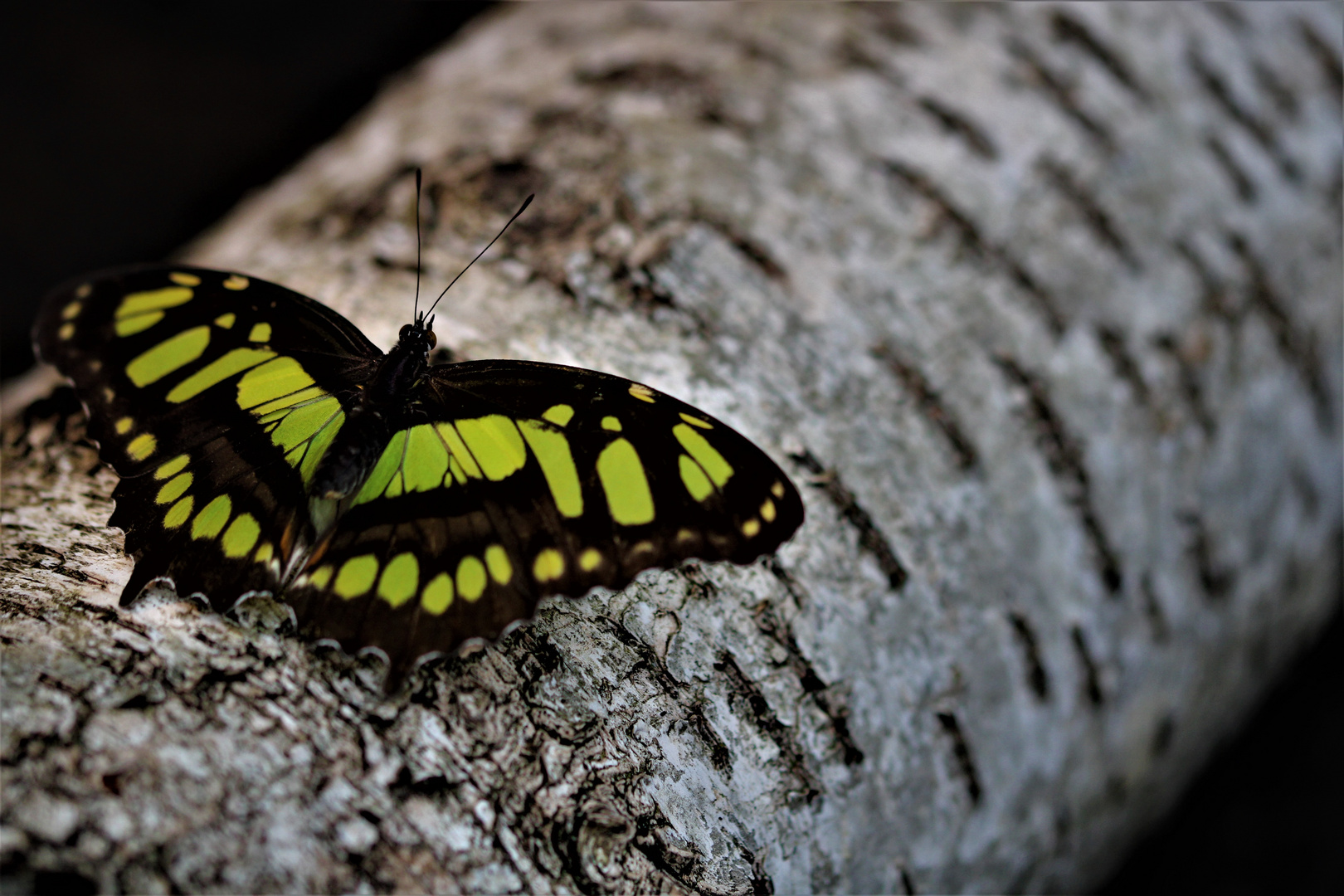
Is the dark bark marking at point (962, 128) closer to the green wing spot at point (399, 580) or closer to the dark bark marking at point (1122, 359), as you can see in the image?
the dark bark marking at point (1122, 359)

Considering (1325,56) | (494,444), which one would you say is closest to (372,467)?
(494,444)

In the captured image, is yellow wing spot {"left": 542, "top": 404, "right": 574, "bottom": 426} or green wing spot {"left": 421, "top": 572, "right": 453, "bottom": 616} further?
yellow wing spot {"left": 542, "top": 404, "right": 574, "bottom": 426}

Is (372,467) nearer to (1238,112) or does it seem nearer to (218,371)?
(218,371)

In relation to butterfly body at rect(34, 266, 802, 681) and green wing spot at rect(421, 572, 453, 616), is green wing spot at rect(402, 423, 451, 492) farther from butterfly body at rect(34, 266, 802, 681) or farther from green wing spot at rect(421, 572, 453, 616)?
green wing spot at rect(421, 572, 453, 616)

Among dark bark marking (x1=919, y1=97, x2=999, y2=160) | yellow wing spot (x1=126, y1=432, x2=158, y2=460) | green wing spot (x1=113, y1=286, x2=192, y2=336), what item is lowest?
yellow wing spot (x1=126, y1=432, x2=158, y2=460)

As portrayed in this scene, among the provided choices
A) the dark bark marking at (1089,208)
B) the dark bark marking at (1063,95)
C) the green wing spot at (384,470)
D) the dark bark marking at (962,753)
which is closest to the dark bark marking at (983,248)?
the dark bark marking at (1089,208)

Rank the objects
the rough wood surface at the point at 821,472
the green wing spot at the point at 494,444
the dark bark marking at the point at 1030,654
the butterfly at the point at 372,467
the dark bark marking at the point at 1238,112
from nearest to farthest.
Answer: the rough wood surface at the point at 821,472 < the butterfly at the point at 372,467 < the green wing spot at the point at 494,444 < the dark bark marking at the point at 1030,654 < the dark bark marking at the point at 1238,112

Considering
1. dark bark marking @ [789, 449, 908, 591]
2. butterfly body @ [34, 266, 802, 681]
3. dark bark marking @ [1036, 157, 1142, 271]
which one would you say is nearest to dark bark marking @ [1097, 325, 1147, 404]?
dark bark marking @ [1036, 157, 1142, 271]
